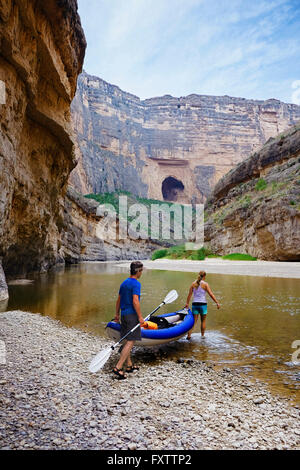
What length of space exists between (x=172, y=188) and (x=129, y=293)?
92.6 metres

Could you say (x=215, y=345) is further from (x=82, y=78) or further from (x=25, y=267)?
(x=82, y=78)

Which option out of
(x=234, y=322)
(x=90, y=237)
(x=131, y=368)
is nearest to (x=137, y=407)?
(x=131, y=368)

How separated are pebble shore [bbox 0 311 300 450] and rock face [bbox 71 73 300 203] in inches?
3074

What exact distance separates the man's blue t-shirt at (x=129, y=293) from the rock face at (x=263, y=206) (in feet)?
62.8

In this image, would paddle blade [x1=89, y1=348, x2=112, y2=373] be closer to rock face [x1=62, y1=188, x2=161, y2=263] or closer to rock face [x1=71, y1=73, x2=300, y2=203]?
rock face [x1=62, y1=188, x2=161, y2=263]

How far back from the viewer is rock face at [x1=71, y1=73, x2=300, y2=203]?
85.0m

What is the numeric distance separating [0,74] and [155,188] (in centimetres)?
8010

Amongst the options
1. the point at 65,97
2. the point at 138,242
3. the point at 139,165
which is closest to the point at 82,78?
the point at 139,165

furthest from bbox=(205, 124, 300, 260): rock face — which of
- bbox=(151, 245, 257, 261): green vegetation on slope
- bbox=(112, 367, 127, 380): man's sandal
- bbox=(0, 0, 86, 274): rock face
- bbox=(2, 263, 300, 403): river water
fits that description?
bbox=(112, 367, 127, 380): man's sandal

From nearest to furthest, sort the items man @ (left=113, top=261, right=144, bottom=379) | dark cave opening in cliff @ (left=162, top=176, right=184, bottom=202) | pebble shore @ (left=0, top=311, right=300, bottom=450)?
pebble shore @ (left=0, top=311, right=300, bottom=450)
man @ (left=113, top=261, right=144, bottom=379)
dark cave opening in cliff @ (left=162, top=176, right=184, bottom=202)

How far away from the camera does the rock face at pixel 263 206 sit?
21.0 meters

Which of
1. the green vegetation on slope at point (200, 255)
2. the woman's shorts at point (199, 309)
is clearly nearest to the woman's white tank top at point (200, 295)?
the woman's shorts at point (199, 309)

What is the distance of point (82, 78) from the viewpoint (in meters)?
84.1

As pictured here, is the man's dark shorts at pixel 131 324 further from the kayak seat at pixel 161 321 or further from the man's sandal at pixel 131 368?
the kayak seat at pixel 161 321
